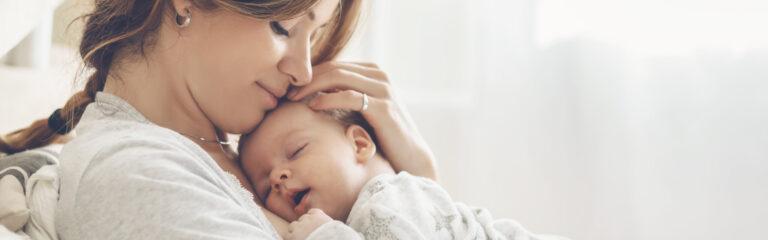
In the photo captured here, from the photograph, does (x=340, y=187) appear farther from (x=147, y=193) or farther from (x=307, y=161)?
(x=147, y=193)

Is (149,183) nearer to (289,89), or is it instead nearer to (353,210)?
(353,210)

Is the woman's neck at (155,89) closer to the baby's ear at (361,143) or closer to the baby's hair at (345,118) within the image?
the baby's hair at (345,118)

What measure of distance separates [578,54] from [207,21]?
1546 mm

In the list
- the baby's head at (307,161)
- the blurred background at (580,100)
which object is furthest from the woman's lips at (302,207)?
the blurred background at (580,100)

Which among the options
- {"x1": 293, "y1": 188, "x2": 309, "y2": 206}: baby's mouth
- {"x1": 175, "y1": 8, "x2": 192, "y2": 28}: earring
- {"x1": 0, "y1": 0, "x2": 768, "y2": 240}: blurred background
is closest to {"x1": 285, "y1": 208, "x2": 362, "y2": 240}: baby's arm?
{"x1": 293, "y1": 188, "x2": 309, "y2": 206}: baby's mouth

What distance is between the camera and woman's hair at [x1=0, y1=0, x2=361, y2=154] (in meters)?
0.97

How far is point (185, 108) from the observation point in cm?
106

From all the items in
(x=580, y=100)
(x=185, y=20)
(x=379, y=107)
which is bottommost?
(x=580, y=100)

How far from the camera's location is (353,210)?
38.9 inches

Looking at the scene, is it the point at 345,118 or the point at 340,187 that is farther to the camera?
the point at 345,118

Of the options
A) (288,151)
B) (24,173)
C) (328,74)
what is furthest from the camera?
(328,74)

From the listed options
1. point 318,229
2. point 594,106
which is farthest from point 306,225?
point 594,106

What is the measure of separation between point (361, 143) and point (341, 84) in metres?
0.13

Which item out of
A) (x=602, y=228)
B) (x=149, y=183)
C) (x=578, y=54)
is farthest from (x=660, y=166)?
(x=149, y=183)
